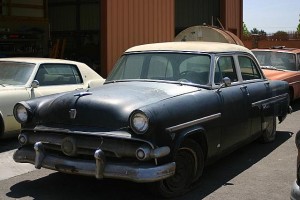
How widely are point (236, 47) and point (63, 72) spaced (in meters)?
3.21

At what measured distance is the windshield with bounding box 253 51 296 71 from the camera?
39.0ft

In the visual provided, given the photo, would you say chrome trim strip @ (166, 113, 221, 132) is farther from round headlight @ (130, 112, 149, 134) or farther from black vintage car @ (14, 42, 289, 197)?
round headlight @ (130, 112, 149, 134)

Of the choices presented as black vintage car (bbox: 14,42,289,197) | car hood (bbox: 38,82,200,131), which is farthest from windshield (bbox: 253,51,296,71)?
car hood (bbox: 38,82,200,131)

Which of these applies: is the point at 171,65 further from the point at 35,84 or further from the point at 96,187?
the point at 35,84

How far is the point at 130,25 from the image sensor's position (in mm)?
12812

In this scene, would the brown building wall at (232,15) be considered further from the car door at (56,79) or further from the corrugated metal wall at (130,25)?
the car door at (56,79)

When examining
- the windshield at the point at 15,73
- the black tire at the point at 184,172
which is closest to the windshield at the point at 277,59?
the windshield at the point at 15,73

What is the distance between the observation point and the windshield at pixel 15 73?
24.8 feet

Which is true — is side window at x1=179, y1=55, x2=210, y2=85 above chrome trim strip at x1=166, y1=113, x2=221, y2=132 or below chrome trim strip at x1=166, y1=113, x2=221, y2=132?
above

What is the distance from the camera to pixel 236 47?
22.0ft

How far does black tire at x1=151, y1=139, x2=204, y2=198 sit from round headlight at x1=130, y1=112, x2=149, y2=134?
20.8 inches

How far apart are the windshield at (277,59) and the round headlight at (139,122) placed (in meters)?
8.19

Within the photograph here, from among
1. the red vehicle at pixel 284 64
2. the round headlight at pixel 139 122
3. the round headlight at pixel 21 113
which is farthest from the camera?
the red vehicle at pixel 284 64

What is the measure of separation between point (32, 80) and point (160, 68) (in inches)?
105
